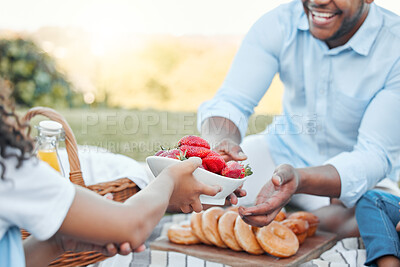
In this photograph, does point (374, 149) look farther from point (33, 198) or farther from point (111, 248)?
point (33, 198)

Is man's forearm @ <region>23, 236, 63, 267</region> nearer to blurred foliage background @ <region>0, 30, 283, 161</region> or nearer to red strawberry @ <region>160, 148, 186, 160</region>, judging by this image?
red strawberry @ <region>160, 148, 186, 160</region>

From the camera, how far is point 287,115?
9.91 feet

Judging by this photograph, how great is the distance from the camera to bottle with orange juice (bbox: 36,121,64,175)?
1.90 m

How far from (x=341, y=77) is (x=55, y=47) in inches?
239

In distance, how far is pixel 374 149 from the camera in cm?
238

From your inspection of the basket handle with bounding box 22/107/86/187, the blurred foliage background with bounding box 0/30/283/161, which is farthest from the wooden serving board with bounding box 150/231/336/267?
the blurred foliage background with bounding box 0/30/283/161

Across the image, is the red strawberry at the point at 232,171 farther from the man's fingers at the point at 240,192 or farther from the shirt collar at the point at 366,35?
the shirt collar at the point at 366,35

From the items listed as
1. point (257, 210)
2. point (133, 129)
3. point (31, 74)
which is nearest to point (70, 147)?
point (257, 210)

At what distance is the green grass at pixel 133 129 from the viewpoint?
492 centimetres

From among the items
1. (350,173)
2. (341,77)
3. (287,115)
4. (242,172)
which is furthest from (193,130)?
(242,172)

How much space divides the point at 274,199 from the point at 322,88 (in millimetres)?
1007

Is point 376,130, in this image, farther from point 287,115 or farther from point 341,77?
point 287,115

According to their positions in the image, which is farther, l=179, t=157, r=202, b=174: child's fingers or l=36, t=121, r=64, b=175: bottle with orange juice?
l=36, t=121, r=64, b=175: bottle with orange juice

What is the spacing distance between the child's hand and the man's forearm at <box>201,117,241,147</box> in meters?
0.98
